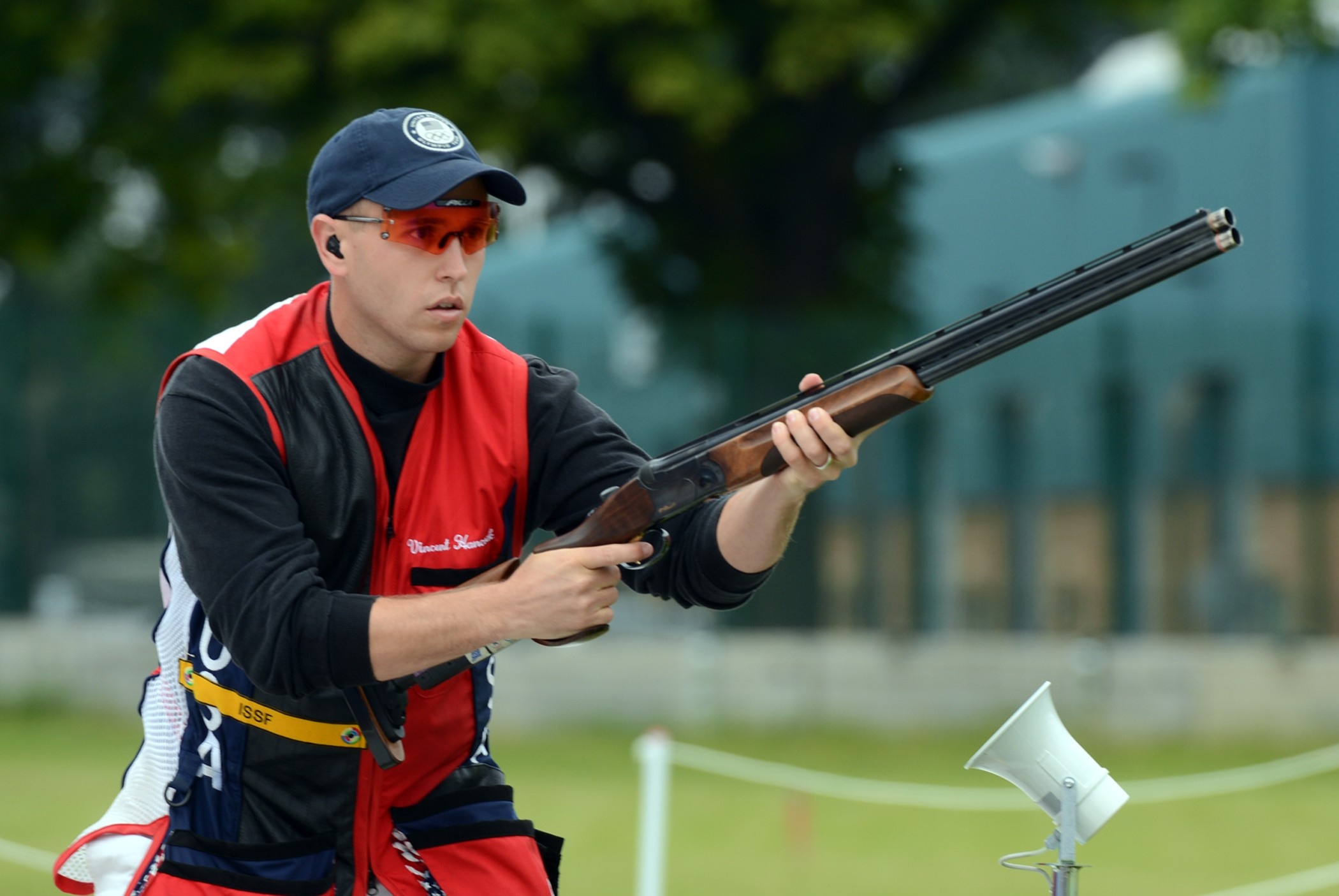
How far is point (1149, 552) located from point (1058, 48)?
5.40 meters

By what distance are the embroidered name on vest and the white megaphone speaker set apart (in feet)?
3.55

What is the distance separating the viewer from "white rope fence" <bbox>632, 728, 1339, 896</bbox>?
21.2ft

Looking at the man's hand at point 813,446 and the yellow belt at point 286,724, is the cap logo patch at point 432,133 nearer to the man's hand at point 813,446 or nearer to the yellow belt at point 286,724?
the man's hand at point 813,446

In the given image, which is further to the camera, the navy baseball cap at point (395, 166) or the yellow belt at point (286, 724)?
the yellow belt at point (286, 724)

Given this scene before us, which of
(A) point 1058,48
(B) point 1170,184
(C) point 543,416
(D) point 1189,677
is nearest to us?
(C) point 543,416

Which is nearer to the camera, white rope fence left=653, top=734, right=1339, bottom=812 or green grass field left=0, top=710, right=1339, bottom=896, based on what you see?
white rope fence left=653, top=734, right=1339, bottom=812

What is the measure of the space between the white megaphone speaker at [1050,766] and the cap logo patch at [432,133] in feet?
5.20

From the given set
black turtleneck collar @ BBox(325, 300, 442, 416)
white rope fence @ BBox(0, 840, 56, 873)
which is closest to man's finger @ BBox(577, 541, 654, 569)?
black turtleneck collar @ BBox(325, 300, 442, 416)

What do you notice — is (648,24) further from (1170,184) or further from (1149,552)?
(1170,184)

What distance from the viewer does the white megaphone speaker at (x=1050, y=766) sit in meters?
3.54

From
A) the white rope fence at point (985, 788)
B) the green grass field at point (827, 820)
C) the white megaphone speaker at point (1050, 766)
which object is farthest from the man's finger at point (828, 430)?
the green grass field at point (827, 820)

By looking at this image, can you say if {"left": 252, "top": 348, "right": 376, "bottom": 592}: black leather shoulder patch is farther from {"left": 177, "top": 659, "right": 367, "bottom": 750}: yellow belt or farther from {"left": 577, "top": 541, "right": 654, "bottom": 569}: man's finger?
{"left": 577, "top": 541, "right": 654, "bottom": 569}: man's finger

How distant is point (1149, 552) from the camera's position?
547 inches

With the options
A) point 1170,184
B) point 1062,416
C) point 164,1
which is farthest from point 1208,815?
point 1170,184
